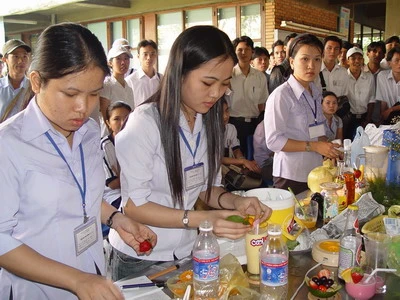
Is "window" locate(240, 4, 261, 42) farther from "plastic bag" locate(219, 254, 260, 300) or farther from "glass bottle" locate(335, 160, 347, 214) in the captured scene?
"plastic bag" locate(219, 254, 260, 300)

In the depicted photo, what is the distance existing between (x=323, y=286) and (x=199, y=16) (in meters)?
8.91

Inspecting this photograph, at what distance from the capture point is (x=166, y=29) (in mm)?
9984

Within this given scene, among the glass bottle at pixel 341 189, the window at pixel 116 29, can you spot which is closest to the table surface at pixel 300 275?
the glass bottle at pixel 341 189

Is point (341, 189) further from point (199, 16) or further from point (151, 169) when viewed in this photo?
point (199, 16)

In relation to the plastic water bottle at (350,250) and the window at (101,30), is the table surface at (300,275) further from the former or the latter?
the window at (101,30)

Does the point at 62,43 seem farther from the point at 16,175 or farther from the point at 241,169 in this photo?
the point at 241,169

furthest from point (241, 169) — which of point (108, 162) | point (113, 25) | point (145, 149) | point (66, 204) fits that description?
point (113, 25)

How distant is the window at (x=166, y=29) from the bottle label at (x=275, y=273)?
915cm

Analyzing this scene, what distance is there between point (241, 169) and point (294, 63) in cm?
151

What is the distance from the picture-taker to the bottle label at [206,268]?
3.58 ft

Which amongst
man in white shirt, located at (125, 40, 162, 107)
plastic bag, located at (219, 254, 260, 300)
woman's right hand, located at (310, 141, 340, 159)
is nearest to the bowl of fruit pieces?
plastic bag, located at (219, 254, 260, 300)

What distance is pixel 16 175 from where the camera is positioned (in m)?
1.07

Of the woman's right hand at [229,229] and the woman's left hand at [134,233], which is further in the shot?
the woman's left hand at [134,233]

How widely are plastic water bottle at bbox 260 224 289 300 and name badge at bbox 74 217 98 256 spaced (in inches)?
19.9
